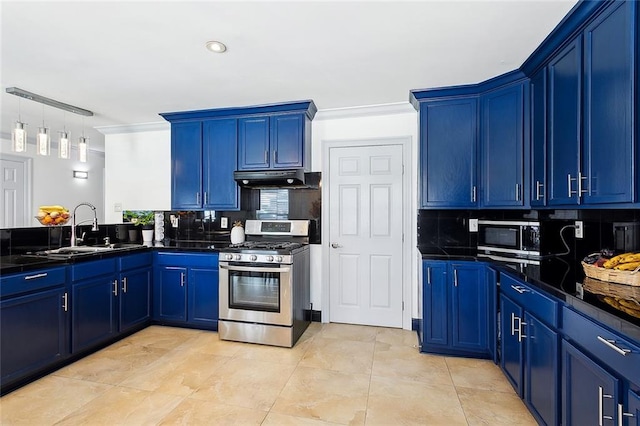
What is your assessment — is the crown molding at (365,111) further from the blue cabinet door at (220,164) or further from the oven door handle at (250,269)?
the oven door handle at (250,269)

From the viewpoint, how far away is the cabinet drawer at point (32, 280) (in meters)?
→ 2.15

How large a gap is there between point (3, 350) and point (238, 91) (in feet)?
8.84

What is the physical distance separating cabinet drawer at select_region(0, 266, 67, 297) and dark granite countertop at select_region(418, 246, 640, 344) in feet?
11.2

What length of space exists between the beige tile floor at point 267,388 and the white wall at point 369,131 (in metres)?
0.75

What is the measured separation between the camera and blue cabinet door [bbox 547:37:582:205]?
188 centimetres

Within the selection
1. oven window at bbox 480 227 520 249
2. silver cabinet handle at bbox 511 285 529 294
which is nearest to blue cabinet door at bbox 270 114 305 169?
oven window at bbox 480 227 520 249

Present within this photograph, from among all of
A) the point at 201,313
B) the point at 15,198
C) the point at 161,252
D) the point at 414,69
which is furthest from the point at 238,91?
the point at 15,198

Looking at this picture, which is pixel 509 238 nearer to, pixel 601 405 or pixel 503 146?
pixel 503 146

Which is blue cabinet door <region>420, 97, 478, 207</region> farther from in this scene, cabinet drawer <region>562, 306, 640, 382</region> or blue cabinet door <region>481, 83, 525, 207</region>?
cabinet drawer <region>562, 306, 640, 382</region>

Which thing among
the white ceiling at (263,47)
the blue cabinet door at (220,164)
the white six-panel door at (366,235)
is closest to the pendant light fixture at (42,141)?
the white ceiling at (263,47)

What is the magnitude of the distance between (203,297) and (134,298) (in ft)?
2.31

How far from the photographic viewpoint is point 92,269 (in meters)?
2.80

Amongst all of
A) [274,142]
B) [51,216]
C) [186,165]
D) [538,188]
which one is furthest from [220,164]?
[538,188]

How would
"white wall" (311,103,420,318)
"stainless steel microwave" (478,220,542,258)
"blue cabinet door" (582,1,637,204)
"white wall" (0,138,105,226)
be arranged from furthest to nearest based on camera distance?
1. "white wall" (0,138,105,226)
2. "white wall" (311,103,420,318)
3. "stainless steel microwave" (478,220,542,258)
4. "blue cabinet door" (582,1,637,204)
